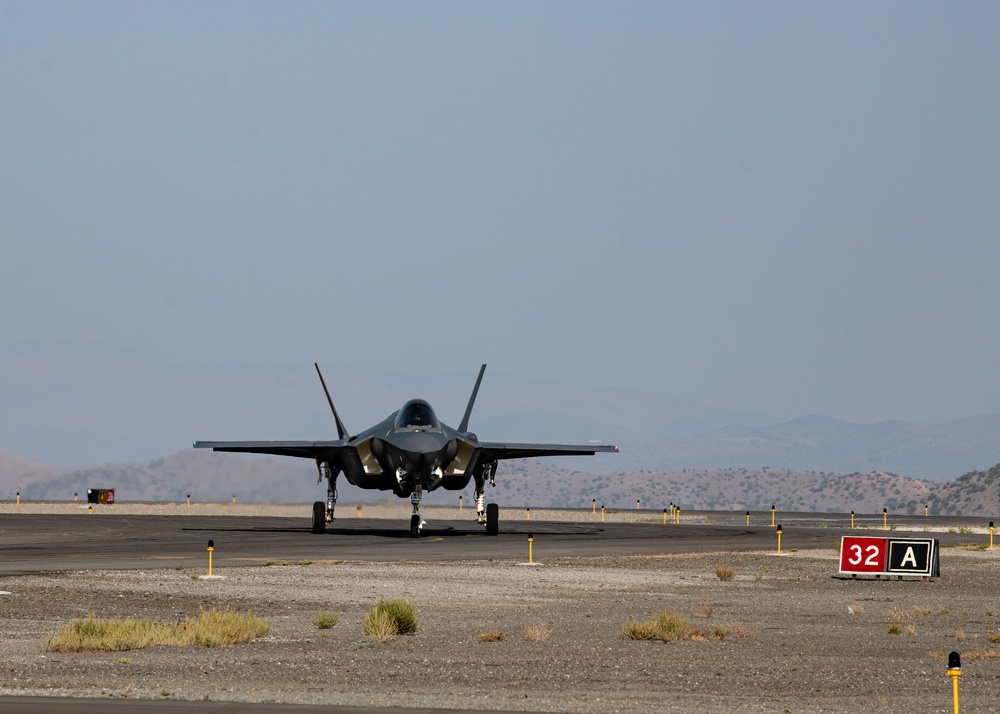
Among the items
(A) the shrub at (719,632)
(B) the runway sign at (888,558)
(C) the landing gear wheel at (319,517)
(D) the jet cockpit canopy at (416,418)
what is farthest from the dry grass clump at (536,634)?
(C) the landing gear wheel at (319,517)

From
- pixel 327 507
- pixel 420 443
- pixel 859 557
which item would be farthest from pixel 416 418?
pixel 859 557

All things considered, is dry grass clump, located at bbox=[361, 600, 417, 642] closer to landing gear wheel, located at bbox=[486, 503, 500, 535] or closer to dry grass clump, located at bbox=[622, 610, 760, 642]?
dry grass clump, located at bbox=[622, 610, 760, 642]

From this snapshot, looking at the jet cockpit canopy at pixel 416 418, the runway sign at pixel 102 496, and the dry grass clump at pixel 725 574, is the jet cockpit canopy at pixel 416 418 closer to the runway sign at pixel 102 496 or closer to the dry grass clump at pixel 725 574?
the dry grass clump at pixel 725 574

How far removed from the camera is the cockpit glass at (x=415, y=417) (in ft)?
127

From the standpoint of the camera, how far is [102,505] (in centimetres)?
7500

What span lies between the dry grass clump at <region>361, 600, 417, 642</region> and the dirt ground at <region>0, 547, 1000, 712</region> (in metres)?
0.23

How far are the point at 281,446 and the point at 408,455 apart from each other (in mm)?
6304

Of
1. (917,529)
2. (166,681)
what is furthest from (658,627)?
(917,529)

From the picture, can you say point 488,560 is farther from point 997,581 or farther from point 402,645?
point 402,645

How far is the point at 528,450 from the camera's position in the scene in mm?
43812

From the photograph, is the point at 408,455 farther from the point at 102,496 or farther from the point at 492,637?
the point at 102,496

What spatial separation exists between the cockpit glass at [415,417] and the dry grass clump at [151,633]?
20325 millimetres

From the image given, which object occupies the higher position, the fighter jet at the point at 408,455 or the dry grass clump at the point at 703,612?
the fighter jet at the point at 408,455

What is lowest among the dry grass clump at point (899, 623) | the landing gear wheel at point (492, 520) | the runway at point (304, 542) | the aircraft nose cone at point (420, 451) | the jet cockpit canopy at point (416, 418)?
the dry grass clump at point (899, 623)
